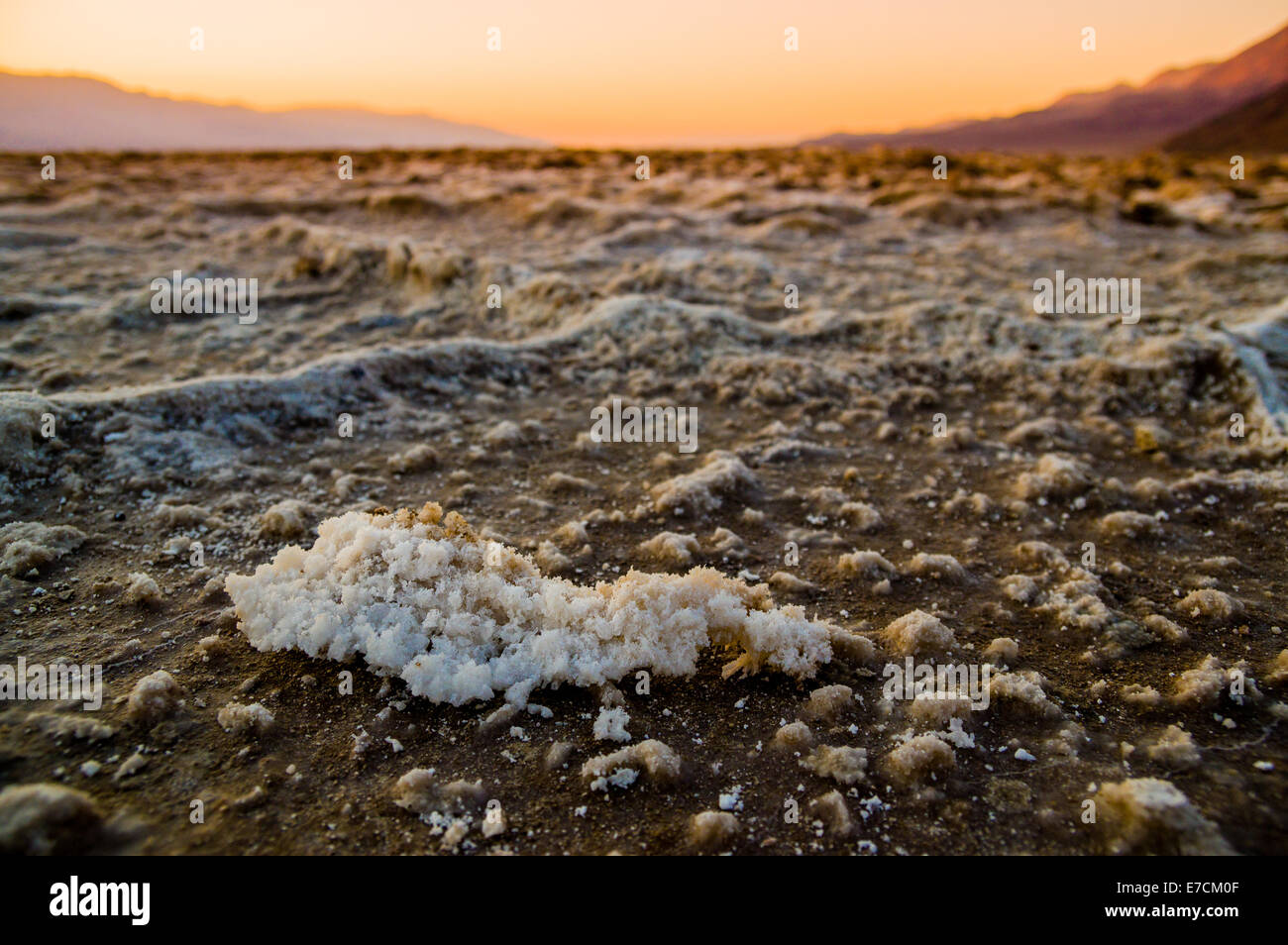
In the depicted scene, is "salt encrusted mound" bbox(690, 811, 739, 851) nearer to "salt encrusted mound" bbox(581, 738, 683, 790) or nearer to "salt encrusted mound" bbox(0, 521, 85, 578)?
"salt encrusted mound" bbox(581, 738, 683, 790)

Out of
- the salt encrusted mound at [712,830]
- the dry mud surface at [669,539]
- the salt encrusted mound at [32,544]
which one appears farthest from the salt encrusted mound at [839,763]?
the salt encrusted mound at [32,544]

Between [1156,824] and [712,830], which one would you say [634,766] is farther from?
[1156,824]

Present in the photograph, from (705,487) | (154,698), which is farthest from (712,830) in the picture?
(705,487)

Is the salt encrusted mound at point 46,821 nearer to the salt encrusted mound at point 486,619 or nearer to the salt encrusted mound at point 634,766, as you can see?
the salt encrusted mound at point 486,619

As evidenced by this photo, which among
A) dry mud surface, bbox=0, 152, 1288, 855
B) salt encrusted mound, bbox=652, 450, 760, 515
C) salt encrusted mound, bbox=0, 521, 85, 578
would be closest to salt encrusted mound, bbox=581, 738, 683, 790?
dry mud surface, bbox=0, 152, 1288, 855

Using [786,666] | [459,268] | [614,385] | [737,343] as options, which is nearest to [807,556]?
[786,666]
